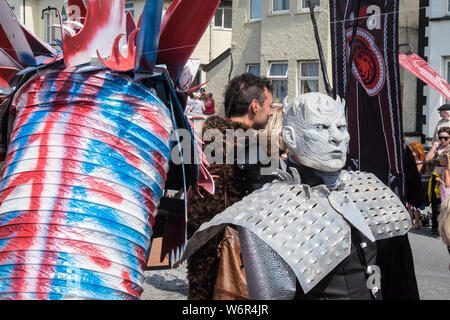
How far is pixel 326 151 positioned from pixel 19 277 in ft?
3.87

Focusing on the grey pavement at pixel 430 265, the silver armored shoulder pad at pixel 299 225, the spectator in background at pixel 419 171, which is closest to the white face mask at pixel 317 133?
the silver armored shoulder pad at pixel 299 225

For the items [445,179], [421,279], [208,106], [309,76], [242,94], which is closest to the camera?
[242,94]

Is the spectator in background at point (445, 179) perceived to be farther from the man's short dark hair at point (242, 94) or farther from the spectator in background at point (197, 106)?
the man's short dark hair at point (242, 94)

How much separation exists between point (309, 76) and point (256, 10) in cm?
359

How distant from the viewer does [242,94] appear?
4473 millimetres

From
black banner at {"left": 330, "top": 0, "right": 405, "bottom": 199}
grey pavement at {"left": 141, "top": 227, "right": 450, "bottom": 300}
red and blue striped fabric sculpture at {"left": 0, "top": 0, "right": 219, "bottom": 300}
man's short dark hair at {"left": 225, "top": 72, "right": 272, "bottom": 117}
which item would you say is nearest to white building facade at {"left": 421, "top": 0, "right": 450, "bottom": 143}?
grey pavement at {"left": 141, "top": 227, "right": 450, "bottom": 300}

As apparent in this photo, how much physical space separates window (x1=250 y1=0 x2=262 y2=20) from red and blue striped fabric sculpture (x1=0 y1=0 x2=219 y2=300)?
19729mm

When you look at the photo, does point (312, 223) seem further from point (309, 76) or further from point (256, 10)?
point (256, 10)

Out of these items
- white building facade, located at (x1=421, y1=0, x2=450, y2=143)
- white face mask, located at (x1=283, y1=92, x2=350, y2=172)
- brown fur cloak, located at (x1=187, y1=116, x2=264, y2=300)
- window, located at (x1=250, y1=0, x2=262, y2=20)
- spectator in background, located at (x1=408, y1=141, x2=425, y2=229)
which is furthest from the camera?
window, located at (x1=250, y1=0, x2=262, y2=20)

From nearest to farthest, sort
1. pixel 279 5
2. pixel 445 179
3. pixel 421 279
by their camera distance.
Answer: pixel 421 279 → pixel 445 179 → pixel 279 5

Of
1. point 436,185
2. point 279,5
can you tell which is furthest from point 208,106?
point 279,5

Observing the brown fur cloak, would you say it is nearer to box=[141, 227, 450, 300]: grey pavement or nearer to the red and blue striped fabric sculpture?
the red and blue striped fabric sculpture

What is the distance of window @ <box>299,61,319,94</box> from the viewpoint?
1966 centimetres

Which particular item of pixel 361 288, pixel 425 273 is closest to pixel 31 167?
pixel 361 288
